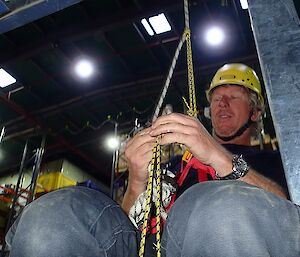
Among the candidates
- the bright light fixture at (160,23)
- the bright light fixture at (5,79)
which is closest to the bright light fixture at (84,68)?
the bright light fixture at (5,79)

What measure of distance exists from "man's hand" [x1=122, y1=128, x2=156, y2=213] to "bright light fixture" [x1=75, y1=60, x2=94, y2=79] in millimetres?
7773

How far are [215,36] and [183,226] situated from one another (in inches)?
308

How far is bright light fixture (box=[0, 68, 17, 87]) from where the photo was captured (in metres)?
9.06

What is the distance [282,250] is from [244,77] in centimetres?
224

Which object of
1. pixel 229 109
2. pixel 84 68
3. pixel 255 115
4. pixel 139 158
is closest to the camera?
pixel 139 158

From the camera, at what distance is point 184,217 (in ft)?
2.92

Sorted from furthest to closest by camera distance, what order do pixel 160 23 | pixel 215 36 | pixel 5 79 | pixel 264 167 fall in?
pixel 5 79 → pixel 215 36 → pixel 160 23 → pixel 264 167

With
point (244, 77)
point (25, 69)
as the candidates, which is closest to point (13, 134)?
point (25, 69)

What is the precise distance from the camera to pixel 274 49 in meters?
1.38

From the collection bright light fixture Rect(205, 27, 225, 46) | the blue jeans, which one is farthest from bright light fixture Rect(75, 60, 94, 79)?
the blue jeans

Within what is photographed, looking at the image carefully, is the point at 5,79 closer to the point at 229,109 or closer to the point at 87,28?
the point at 87,28

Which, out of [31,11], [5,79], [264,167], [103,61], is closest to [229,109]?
[264,167]

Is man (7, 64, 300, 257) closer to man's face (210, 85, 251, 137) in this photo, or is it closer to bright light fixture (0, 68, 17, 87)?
man's face (210, 85, 251, 137)

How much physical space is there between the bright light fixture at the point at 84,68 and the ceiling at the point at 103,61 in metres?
0.16
